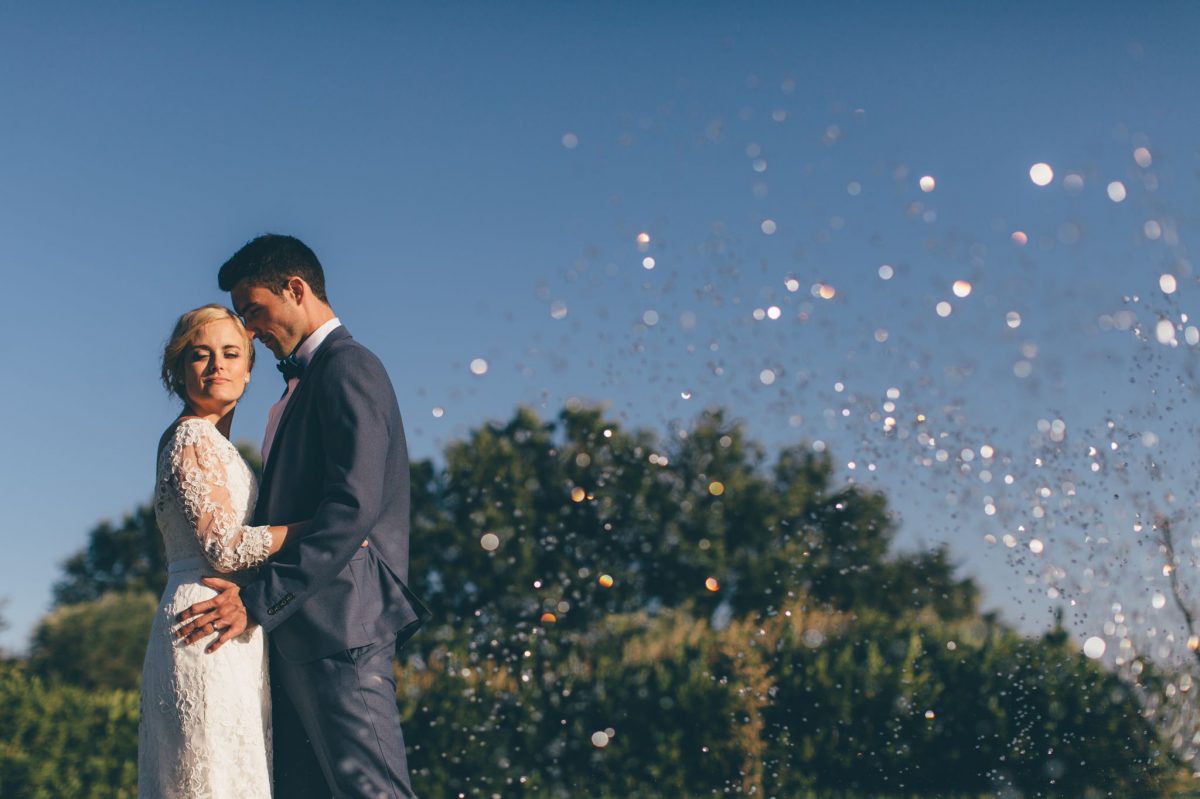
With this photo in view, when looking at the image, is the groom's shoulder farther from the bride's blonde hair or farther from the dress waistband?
the dress waistband

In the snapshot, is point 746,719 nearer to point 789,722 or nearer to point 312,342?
point 789,722

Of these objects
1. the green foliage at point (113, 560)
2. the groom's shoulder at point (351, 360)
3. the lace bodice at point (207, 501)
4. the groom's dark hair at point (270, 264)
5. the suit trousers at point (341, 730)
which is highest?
the green foliage at point (113, 560)

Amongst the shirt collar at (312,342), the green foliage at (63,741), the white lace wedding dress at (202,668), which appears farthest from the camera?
the green foliage at (63,741)

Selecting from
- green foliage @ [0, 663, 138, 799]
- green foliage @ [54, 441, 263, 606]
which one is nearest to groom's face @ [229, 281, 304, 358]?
green foliage @ [0, 663, 138, 799]

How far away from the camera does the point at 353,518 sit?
317 cm

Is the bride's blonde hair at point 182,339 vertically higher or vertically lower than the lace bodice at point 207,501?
higher

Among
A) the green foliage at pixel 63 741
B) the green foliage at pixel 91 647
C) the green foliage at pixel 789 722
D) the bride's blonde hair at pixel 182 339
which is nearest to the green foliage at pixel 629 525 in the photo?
the green foliage at pixel 91 647

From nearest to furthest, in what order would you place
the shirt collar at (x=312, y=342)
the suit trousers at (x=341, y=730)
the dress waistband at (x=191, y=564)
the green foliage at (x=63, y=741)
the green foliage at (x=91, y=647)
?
the suit trousers at (x=341, y=730) < the dress waistband at (x=191, y=564) < the shirt collar at (x=312, y=342) < the green foliage at (x=63, y=741) < the green foliage at (x=91, y=647)

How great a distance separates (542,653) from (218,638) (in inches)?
362

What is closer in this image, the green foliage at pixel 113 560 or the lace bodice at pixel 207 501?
the lace bodice at pixel 207 501

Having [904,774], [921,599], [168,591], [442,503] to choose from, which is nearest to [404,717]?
[904,774]

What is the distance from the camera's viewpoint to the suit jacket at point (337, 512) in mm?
3168

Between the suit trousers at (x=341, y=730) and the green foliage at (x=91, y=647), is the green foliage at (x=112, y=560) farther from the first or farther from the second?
the suit trousers at (x=341, y=730)

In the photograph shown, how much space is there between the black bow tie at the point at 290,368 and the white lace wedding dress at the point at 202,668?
343 mm
